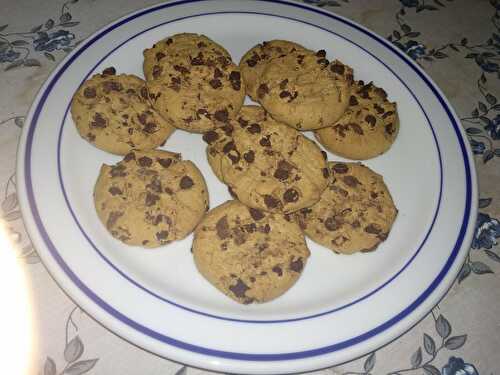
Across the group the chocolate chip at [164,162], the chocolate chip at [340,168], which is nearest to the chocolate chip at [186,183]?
the chocolate chip at [164,162]

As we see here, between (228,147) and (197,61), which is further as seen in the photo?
(197,61)

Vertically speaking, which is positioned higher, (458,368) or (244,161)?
(244,161)

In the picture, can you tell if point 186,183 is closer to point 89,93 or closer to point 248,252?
point 248,252

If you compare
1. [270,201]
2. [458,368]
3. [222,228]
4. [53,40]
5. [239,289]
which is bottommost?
[458,368]

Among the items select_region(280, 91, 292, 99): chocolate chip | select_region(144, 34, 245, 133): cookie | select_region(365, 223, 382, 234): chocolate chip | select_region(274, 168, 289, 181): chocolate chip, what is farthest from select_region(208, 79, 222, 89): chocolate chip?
select_region(365, 223, 382, 234): chocolate chip

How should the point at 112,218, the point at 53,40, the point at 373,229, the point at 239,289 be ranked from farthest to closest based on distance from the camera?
the point at 53,40 → the point at 373,229 → the point at 112,218 → the point at 239,289

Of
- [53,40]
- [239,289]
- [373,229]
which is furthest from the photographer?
[53,40]

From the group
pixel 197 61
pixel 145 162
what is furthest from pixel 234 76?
pixel 145 162

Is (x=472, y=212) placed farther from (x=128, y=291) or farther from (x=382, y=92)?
(x=128, y=291)

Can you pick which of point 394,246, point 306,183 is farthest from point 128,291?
point 394,246
